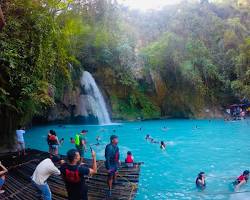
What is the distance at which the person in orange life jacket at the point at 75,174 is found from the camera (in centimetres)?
538

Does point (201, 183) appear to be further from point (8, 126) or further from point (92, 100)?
point (92, 100)

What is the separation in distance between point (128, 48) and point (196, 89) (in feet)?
28.5

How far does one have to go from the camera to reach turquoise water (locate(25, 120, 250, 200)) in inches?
454

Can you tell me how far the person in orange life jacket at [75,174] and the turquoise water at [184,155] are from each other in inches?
215

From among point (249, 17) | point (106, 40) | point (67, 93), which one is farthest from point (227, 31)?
point (67, 93)

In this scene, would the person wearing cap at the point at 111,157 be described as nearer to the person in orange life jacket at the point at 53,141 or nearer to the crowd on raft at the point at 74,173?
the crowd on raft at the point at 74,173

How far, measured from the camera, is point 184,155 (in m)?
17.5

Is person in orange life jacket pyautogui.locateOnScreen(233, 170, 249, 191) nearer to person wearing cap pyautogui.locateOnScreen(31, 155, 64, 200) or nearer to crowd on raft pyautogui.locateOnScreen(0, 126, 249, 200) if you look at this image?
crowd on raft pyautogui.locateOnScreen(0, 126, 249, 200)

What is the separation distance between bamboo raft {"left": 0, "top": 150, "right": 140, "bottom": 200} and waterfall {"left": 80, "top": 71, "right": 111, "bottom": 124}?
20.2 metres

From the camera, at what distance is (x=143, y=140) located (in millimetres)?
22766

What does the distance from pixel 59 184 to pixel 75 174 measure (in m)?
4.44

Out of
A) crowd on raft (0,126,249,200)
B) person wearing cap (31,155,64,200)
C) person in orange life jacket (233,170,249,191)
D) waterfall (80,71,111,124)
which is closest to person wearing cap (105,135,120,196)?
crowd on raft (0,126,249,200)

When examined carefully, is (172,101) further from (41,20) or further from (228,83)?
(41,20)

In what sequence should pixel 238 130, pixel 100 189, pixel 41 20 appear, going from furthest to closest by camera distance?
1. pixel 238 130
2. pixel 41 20
3. pixel 100 189
